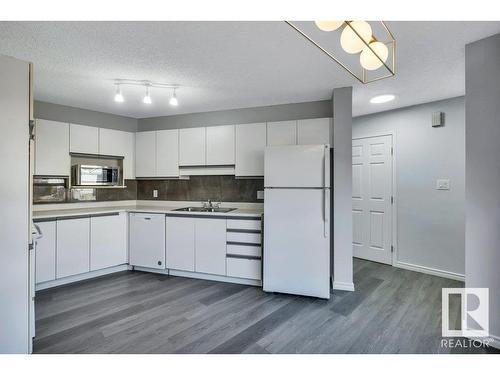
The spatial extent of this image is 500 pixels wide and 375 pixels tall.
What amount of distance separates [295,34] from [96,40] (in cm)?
149

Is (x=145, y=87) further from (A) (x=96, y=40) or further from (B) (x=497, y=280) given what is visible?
(B) (x=497, y=280)

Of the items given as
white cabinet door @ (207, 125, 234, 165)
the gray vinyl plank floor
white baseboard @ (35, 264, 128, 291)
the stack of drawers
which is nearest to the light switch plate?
the gray vinyl plank floor

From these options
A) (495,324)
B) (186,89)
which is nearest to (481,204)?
(495,324)

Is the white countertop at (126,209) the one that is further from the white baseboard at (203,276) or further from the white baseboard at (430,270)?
the white baseboard at (430,270)

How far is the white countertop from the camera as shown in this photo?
3.38 metres

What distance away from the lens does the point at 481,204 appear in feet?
6.99

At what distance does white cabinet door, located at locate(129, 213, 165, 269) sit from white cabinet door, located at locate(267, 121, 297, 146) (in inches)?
70.1

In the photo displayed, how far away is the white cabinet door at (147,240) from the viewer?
12.3 ft

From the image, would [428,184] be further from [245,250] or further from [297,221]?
[245,250]

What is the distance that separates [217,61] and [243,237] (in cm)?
194

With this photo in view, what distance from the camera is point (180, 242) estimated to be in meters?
3.65

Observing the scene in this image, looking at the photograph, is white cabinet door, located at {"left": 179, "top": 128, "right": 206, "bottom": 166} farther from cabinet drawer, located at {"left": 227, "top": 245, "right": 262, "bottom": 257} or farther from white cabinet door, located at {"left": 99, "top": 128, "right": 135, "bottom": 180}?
cabinet drawer, located at {"left": 227, "top": 245, "right": 262, "bottom": 257}

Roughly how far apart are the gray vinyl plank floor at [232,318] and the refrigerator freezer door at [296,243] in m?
0.17

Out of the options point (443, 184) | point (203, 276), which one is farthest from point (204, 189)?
point (443, 184)
